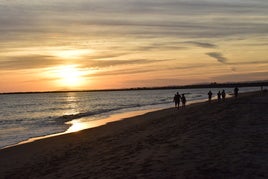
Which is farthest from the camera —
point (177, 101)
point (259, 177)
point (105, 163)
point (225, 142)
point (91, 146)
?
point (177, 101)

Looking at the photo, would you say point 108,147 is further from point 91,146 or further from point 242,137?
point 242,137

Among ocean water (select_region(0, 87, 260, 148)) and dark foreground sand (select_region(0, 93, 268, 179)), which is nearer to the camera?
dark foreground sand (select_region(0, 93, 268, 179))

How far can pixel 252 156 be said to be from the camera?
31.4 feet

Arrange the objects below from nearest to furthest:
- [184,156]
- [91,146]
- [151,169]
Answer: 1. [151,169]
2. [184,156]
3. [91,146]

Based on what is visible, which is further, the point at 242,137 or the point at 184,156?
the point at 242,137

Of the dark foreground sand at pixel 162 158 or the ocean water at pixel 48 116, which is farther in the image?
the ocean water at pixel 48 116

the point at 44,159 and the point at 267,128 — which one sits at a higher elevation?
the point at 267,128

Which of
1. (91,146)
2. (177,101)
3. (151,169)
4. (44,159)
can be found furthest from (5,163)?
(177,101)

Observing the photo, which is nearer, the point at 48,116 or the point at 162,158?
the point at 162,158

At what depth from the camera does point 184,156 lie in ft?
33.8

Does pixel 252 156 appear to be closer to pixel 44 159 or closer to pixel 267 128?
pixel 267 128

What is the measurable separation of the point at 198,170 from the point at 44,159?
748 cm

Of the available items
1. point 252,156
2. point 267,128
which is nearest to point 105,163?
point 252,156

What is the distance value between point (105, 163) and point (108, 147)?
3418mm
